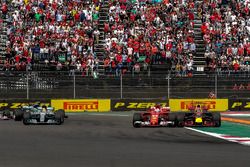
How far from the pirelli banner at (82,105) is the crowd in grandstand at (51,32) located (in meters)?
1.69

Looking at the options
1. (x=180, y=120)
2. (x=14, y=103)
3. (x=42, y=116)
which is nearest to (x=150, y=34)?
(x=14, y=103)

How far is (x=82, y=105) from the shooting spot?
30.2m

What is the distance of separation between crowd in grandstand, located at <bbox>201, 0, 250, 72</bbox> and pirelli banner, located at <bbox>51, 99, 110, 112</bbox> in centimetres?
581

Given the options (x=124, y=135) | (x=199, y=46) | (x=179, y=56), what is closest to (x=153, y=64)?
(x=179, y=56)

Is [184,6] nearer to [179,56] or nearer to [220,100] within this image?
[179,56]

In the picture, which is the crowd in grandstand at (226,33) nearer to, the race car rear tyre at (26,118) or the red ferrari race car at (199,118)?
the red ferrari race car at (199,118)

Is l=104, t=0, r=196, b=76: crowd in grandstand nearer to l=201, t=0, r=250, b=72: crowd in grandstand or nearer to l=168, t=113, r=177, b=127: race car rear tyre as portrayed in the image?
l=201, t=0, r=250, b=72: crowd in grandstand

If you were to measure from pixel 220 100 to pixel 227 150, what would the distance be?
17340mm

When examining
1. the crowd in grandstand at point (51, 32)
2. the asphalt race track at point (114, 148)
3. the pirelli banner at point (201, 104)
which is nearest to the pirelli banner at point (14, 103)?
the crowd in grandstand at point (51, 32)

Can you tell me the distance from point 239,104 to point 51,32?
1149 centimetres

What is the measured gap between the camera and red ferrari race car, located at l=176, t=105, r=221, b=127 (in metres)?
21.3

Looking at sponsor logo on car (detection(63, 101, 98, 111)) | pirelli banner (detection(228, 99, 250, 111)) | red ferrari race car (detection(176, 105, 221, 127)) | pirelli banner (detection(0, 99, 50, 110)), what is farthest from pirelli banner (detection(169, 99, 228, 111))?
red ferrari race car (detection(176, 105, 221, 127))

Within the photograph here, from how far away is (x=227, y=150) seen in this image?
13508 millimetres

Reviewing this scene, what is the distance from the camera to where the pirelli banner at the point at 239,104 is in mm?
30672
